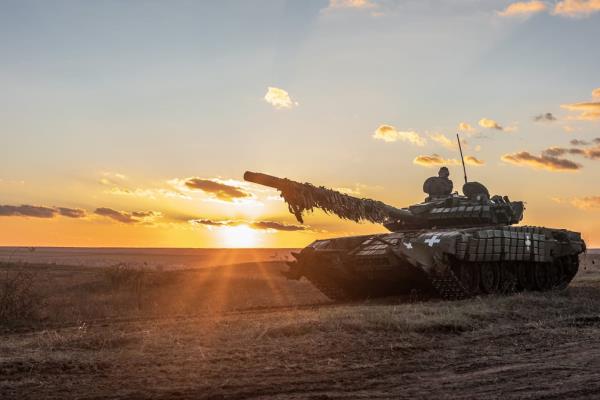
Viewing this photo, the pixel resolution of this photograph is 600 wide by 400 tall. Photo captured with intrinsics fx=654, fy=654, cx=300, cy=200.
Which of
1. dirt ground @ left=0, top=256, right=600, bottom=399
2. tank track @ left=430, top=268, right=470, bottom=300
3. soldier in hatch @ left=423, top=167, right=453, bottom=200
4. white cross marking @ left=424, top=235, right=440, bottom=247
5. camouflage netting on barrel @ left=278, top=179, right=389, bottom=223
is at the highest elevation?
soldier in hatch @ left=423, top=167, right=453, bottom=200

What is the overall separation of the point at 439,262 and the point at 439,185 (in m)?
5.03

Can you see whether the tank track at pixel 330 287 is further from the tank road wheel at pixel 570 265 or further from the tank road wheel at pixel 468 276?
the tank road wheel at pixel 570 265

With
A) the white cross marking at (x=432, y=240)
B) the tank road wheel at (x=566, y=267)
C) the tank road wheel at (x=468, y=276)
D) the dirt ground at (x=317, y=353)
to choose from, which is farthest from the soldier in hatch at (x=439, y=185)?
the dirt ground at (x=317, y=353)

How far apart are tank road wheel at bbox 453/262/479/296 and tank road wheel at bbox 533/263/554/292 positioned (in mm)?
3299

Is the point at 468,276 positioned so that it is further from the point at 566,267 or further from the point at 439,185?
the point at 566,267

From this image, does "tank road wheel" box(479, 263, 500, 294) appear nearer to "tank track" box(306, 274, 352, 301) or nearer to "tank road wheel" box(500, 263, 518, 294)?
"tank road wheel" box(500, 263, 518, 294)

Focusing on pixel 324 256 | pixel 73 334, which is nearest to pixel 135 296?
pixel 324 256

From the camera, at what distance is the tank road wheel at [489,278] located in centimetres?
1709

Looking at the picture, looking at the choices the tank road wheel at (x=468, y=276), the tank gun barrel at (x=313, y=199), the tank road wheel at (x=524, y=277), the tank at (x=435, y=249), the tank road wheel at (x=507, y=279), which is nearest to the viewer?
the tank gun barrel at (x=313, y=199)

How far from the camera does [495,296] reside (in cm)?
1628

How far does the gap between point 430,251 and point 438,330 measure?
4.77 metres

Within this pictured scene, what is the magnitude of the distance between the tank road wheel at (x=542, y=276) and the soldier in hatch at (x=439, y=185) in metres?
3.38

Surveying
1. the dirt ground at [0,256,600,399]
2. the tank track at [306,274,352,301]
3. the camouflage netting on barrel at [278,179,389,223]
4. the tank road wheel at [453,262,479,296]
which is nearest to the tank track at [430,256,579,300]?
the tank road wheel at [453,262,479,296]

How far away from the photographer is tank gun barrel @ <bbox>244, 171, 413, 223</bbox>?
14.1 meters
